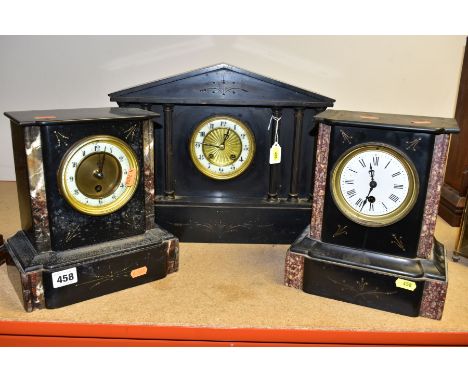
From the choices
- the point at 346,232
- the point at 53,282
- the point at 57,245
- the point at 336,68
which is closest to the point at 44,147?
the point at 57,245

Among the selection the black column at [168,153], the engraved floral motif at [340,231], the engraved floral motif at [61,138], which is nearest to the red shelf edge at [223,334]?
the engraved floral motif at [340,231]

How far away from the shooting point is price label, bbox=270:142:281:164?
86.9 inches

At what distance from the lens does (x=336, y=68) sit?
2.71 metres

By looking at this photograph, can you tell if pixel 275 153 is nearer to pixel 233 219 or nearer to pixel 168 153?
pixel 233 219

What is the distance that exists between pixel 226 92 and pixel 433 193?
1.02 meters

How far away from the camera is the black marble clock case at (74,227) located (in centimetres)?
162

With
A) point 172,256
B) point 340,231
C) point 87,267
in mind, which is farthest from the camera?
point 172,256

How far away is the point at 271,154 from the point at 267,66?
0.78m

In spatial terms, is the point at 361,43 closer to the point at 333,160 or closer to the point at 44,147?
the point at 333,160

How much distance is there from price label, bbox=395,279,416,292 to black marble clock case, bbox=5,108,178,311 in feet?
2.99

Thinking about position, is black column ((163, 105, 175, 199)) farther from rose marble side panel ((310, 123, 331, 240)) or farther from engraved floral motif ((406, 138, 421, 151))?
engraved floral motif ((406, 138, 421, 151))

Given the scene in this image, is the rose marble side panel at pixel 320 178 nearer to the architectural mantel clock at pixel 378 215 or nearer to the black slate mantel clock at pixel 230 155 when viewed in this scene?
the architectural mantel clock at pixel 378 215

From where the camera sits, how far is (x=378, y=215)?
174 cm

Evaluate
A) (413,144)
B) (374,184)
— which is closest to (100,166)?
(374,184)
